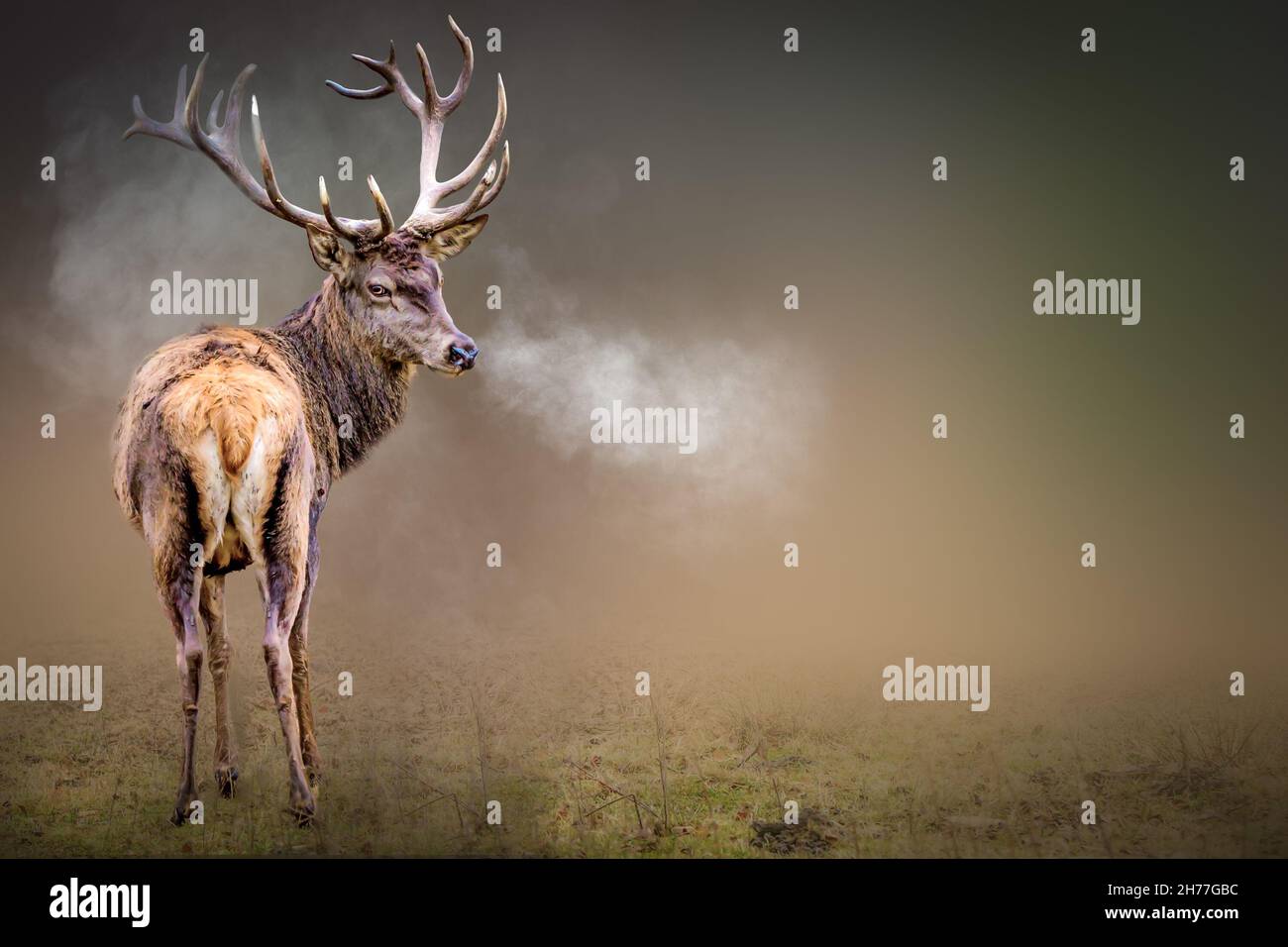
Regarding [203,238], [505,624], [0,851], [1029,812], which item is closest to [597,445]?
[505,624]

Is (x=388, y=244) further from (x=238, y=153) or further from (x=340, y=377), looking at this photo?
(x=238, y=153)

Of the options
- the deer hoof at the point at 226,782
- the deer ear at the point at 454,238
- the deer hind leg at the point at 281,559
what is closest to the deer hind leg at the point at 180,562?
the deer hind leg at the point at 281,559

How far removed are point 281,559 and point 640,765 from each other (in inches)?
95.2

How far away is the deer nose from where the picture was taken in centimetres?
634

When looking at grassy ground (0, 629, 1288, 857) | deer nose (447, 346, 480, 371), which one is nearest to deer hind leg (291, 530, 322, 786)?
grassy ground (0, 629, 1288, 857)

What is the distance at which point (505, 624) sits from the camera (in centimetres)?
834

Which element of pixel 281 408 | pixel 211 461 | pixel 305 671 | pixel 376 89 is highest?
pixel 376 89

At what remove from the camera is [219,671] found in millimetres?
6207

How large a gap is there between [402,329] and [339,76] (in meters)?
2.65

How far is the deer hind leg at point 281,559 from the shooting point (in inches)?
224

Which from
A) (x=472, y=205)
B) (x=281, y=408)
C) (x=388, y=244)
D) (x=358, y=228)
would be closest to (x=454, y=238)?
(x=472, y=205)

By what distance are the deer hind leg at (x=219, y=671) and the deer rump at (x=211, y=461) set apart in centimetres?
29

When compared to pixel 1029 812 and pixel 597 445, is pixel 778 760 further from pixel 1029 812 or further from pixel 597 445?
pixel 597 445

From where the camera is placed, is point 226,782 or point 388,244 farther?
point 388,244
